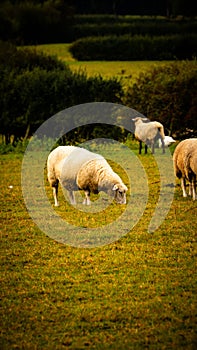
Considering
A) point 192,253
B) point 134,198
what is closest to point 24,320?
point 192,253

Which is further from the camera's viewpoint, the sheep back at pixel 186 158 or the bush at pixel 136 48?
the bush at pixel 136 48

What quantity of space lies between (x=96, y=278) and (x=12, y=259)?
4.53ft

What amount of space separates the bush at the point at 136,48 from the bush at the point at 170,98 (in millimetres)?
16464

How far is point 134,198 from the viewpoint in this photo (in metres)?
13.0

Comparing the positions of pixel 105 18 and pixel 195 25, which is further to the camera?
pixel 105 18

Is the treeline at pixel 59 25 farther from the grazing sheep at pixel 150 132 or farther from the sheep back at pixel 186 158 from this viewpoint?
the sheep back at pixel 186 158

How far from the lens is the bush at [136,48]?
39438 mm

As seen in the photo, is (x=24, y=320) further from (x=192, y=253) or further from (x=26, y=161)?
(x=26, y=161)

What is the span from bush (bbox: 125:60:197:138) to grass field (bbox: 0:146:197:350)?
33.7 feet

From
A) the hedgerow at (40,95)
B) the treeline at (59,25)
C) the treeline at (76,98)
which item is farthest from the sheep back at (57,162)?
the treeline at (59,25)

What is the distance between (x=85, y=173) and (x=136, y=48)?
97.3 ft

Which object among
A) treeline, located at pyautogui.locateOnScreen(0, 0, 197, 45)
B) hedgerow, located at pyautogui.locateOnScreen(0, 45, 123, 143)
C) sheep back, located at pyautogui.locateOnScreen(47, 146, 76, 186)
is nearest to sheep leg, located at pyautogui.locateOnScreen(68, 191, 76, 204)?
sheep back, located at pyautogui.locateOnScreen(47, 146, 76, 186)

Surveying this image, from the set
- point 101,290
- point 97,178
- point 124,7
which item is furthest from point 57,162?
point 124,7

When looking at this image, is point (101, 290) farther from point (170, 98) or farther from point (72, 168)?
point (170, 98)
